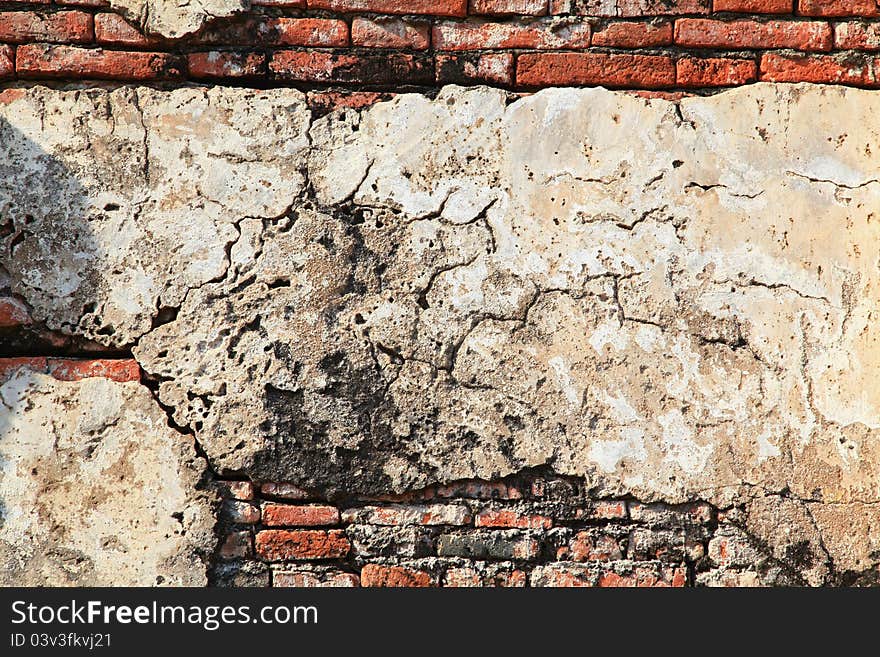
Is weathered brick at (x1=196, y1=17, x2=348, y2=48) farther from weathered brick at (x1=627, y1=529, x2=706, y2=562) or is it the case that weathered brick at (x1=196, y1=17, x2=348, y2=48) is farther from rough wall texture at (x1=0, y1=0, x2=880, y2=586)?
weathered brick at (x1=627, y1=529, x2=706, y2=562)

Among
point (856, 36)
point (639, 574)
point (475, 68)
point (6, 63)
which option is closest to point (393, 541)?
point (639, 574)

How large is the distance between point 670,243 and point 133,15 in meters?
1.65

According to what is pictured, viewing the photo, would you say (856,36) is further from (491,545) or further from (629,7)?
(491,545)

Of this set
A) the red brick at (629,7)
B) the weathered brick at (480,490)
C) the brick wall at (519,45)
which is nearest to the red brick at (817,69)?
the brick wall at (519,45)

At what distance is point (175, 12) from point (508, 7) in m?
0.94

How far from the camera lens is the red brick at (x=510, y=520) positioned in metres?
2.40

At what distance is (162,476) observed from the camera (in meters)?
2.37

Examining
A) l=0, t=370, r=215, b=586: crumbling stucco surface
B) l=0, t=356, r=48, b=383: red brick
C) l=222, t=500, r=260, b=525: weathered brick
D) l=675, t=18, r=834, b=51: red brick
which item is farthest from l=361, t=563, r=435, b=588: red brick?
l=675, t=18, r=834, b=51: red brick

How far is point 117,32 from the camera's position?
240 cm

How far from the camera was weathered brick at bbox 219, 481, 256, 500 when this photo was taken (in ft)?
7.80

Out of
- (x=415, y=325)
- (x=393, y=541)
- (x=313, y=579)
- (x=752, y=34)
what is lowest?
(x=313, y=579)

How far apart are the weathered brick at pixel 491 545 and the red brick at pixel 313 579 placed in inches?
10.6

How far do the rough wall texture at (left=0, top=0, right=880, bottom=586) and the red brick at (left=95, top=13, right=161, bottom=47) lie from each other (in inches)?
0.6

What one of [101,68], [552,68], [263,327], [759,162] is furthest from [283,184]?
[759,162]
